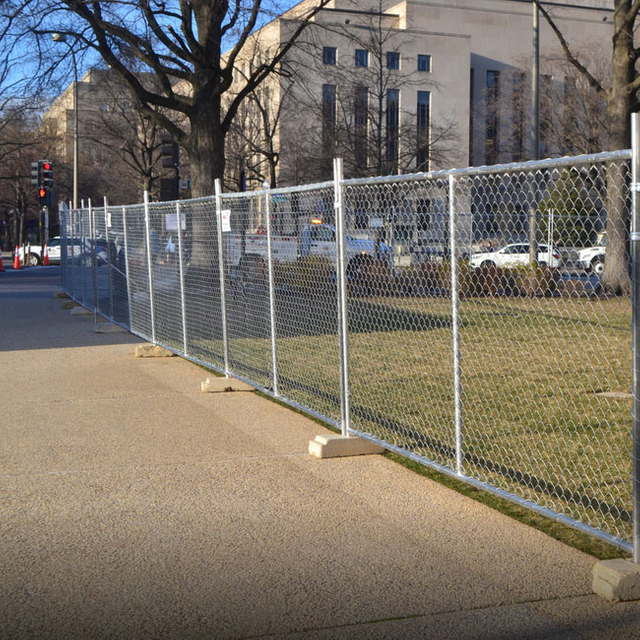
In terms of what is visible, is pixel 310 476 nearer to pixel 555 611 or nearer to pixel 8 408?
pixel 555 611

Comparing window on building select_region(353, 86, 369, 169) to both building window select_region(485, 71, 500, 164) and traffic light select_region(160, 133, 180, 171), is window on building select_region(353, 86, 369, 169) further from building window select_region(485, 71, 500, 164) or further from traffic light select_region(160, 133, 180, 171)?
building window select_region(485, 71, 500, 164)

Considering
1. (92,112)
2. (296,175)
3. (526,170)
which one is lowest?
(526,170)

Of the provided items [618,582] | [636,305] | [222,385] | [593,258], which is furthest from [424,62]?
[618,582]

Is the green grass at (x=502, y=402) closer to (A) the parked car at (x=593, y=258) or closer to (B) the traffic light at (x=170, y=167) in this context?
(A) the parked car at (x=593, y=258)

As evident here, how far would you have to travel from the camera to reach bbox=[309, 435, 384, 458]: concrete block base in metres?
7.26

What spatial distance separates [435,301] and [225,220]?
272 cm

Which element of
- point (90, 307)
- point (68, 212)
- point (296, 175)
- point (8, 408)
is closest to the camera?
point (8, 408)

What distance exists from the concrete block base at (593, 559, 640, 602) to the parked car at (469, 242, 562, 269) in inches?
71.1

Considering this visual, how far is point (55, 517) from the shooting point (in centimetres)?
580

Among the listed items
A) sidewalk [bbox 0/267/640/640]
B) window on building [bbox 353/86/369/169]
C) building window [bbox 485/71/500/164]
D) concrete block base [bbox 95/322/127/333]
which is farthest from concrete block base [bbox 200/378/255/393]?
building window [bbox 485/71/500/164]

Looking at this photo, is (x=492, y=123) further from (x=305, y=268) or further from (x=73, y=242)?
(x=305, y=268)

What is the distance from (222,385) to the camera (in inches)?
407

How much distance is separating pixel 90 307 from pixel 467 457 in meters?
14.3

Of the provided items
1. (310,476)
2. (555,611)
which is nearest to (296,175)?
(310,476)
